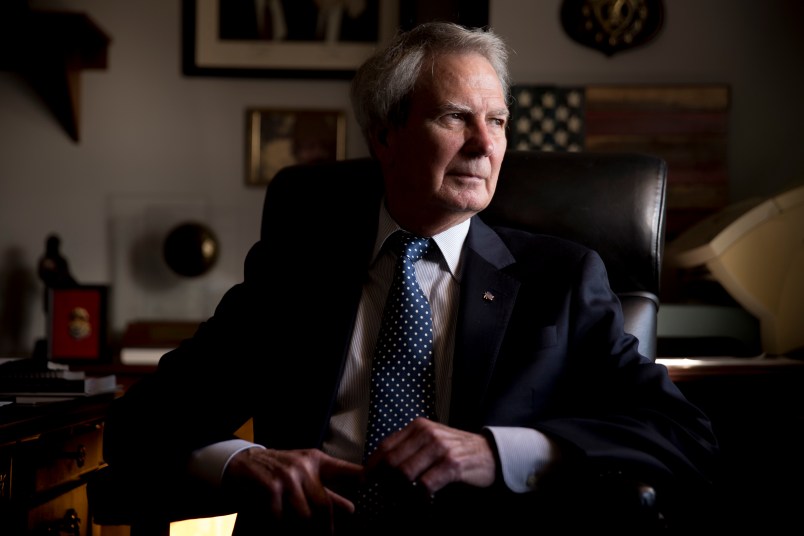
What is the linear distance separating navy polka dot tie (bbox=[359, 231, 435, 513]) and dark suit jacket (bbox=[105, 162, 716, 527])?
6 centimetres

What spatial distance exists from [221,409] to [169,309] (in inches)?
54.0

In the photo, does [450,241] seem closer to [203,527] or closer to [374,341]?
[374,341]

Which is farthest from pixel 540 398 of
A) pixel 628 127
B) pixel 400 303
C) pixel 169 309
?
pixel 169 309

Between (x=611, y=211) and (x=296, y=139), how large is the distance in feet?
4.82

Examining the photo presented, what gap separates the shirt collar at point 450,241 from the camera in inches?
58.9

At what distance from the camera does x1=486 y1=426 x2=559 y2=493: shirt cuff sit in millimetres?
1191

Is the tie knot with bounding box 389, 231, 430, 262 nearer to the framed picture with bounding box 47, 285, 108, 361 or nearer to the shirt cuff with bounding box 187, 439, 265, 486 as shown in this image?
the shirt cuff with bounding box 187, 439, 265, 486

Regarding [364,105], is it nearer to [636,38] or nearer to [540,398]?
[540,398]

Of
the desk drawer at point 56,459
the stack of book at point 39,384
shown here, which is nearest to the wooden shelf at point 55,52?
the stack of book at point 39,384

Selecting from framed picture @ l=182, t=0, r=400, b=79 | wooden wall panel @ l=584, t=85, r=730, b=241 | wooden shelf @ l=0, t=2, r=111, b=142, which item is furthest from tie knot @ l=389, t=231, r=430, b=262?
wooden shelf @ l=0, t=2, r=111, b=142

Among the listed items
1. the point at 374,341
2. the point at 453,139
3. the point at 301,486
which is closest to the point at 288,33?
the point at 453,139

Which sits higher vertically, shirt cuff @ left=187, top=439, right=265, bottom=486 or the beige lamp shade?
the beige lamp shade

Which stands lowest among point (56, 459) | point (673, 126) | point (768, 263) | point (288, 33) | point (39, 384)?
point (56, 459)

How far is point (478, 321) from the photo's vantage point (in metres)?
1.39
